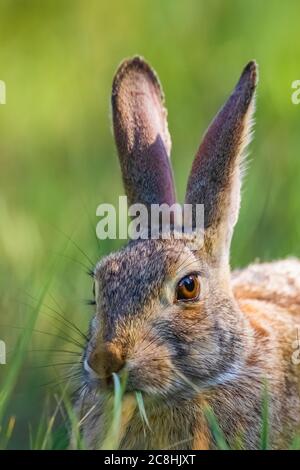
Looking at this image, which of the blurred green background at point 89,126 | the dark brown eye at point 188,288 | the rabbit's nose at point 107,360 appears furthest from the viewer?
the blurred green background at point 89,126

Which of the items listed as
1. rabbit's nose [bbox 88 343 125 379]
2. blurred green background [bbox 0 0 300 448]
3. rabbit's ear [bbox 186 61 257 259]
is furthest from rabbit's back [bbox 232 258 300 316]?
rabbit's nose [bbox 88 343 125 379]

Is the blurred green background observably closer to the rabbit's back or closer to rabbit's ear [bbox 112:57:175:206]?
the rabbit's back

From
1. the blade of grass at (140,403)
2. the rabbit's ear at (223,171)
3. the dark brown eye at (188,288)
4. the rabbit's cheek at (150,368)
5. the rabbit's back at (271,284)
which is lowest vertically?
the blade of grass at (140,403)

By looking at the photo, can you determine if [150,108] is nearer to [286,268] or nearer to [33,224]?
[286,268]

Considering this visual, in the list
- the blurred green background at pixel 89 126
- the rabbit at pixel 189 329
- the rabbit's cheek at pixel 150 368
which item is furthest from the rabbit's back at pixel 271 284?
the rabbit's cheek at pixel 150 368

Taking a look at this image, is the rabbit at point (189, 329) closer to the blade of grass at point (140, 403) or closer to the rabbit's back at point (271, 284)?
the blade of grass at point (140, 403)

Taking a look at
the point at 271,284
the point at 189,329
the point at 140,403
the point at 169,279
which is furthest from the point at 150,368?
the point at 271,284

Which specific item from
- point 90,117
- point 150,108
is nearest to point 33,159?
point 90,117

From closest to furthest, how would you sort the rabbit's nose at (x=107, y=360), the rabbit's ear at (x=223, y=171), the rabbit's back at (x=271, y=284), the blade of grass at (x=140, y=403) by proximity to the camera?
the rabbit's nose at (x=107, y=360) < the blade of grass at (x=140, y=403) < the rabbit's ear at (x=223, y=171) < the rabbit's back at (x=271, y=284)
